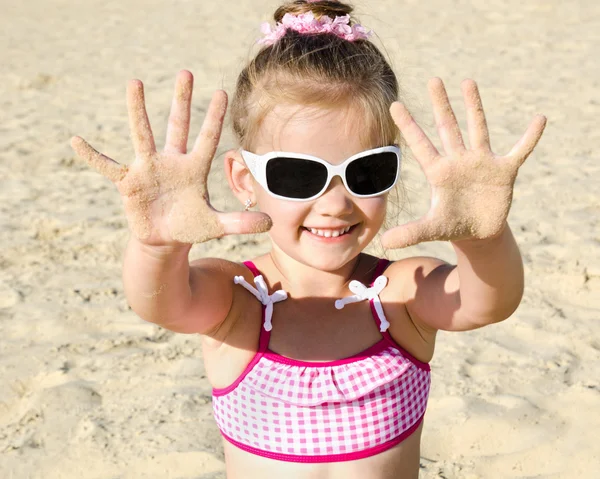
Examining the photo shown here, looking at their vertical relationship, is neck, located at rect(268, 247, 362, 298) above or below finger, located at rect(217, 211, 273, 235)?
below

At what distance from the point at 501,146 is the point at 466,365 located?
2.95 metres

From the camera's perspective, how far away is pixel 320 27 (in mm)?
2129

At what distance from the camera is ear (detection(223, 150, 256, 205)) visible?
2.12 m

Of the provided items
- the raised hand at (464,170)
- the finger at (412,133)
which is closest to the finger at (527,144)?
the raised hand at (464,170)

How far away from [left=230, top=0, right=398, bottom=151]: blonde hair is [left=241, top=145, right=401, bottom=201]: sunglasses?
7cm

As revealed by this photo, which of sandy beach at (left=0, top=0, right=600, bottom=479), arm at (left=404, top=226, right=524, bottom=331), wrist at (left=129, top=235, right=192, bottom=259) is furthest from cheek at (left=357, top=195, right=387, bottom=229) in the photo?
sandy beach at (left=0, top=0, right=600, bottom=479)

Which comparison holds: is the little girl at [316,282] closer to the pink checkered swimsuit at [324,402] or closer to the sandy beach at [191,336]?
the pink checkered swimsuit at [324,402]

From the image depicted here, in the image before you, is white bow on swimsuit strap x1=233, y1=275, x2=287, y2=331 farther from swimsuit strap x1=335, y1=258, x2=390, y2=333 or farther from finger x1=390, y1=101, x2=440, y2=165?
finger x1=390, y1=101, x2=440, y2=165

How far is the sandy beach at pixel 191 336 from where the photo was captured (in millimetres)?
3008

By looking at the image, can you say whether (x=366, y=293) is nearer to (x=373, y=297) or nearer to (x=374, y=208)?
(x=373, y=297)

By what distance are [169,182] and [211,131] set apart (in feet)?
0.42

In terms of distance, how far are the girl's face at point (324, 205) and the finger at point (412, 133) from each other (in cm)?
33

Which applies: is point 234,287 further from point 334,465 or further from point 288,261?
point 334,465

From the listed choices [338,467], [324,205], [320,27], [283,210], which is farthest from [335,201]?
[338,467]
